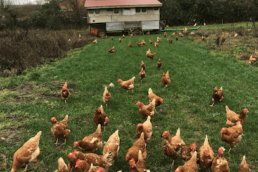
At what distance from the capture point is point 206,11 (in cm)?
4122

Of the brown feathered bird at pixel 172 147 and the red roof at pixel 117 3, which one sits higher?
the red roof at pixel 117 3

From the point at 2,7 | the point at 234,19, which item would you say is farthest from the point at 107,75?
the point at 234,19

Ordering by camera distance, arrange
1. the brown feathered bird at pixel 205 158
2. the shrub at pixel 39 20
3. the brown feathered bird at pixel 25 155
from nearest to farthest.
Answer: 1. the brown feathered bird at pixel 205 158
2. the brown feathered bird at pixel 25 155
3. the shrub at pixel 39 20

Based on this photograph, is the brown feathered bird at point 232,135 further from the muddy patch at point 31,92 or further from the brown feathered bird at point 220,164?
the muddy patch at point 31,92

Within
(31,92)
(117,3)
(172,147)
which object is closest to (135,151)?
(172,147)

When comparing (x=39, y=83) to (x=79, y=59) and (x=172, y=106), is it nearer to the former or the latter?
(x=79, y=59)

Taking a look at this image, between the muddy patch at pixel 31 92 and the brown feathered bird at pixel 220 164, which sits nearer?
the brown feathered bird at pixel 220 164

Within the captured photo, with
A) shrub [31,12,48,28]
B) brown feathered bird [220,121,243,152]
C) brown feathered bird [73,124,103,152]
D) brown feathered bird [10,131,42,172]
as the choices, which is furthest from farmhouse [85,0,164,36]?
brown feathered bird [220,121,243,152]

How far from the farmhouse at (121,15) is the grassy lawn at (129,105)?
20.5m

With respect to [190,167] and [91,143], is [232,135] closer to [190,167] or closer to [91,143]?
[190,167]

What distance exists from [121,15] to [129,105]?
90.2 feet

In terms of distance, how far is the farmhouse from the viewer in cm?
3038

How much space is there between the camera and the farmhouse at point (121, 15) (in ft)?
99.7

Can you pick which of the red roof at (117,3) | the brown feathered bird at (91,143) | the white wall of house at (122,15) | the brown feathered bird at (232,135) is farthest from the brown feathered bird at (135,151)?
the red roof at (117,3)
